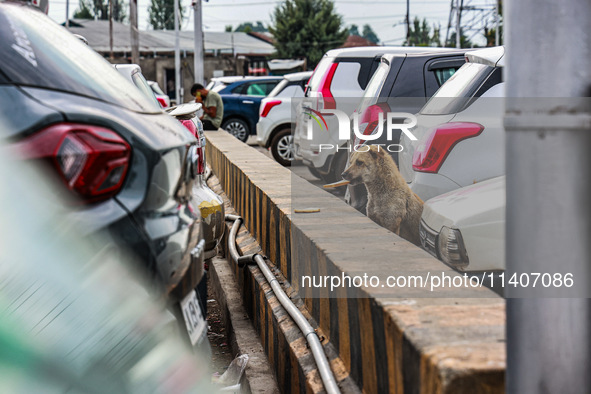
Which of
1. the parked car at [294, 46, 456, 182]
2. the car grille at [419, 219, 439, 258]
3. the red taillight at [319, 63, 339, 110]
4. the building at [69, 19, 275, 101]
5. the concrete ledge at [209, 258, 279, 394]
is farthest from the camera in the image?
the building at [69, 19, 275, 101]

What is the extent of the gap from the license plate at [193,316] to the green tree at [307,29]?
68.2 metres

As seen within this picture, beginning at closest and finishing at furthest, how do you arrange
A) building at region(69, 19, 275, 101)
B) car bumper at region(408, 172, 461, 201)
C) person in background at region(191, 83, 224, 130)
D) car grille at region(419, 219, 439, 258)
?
car grille at region(419, 219, 439, 258), car bumper at region(408, 172, 461, 201), person in background at region(191, 83, 224, 130), building at region(69, 19, 275, 101)

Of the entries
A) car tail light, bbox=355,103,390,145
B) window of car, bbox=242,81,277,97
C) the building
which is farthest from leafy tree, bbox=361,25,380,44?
car tail light, bbox=355,103,390,145

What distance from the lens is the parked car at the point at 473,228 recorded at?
420 centimetres

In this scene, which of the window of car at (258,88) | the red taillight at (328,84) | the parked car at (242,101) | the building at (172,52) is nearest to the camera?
the red taillight at (328,84)

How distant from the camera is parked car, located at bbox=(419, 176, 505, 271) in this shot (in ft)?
13.8

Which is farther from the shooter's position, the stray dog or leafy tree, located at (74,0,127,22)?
leafy tree, located at (74,0,127,22)

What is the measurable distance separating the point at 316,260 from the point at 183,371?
4.34 feet

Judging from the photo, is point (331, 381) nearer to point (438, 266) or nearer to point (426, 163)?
point (438, 266)

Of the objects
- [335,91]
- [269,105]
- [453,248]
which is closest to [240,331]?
[453,248]

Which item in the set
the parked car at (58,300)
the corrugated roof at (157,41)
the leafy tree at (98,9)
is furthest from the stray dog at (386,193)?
the leafy tree at (98,9)

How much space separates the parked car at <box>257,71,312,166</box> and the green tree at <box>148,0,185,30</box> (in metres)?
93.9

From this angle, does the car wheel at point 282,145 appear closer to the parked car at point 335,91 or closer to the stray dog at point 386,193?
the parked car at point 335,91

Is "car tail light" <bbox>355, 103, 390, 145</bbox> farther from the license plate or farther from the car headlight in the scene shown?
the license plate
